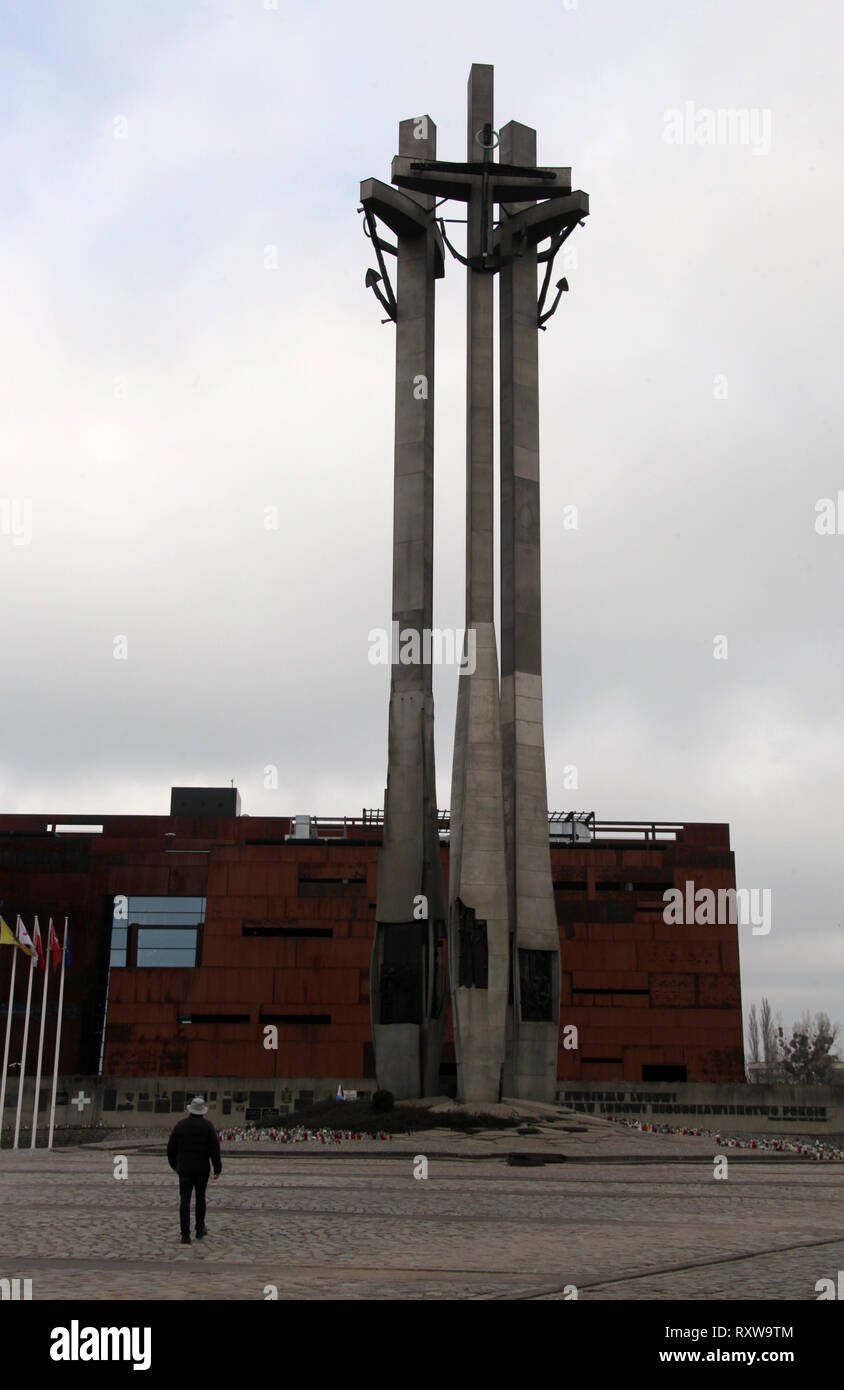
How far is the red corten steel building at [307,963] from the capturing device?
48.0 metres

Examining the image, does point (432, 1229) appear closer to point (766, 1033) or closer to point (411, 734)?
point (411, 734)

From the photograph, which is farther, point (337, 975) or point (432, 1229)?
point (337, 975)

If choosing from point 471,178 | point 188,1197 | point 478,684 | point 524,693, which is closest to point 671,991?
point 524,693

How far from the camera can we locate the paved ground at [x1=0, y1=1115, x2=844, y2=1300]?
9164mm

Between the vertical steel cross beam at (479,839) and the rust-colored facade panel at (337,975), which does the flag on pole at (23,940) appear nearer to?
the vertical steel cross beam at (479,839)

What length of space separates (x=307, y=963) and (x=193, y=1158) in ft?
124

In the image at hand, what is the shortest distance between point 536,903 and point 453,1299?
1006 inches

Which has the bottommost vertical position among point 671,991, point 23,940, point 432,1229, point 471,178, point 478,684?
point 432,1229

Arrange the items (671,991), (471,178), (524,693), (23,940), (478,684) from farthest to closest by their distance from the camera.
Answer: (671,991) → (471,178) → (524,693) → (478,684) → (23,940)

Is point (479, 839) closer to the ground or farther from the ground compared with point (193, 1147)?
farther from the ground

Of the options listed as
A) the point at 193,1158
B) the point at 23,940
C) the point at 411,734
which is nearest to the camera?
the point at 193,1158

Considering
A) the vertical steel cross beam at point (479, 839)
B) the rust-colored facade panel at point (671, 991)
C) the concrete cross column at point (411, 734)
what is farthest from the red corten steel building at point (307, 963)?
the vertical steel cross beam at point (479, 839)

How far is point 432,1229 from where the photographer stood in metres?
12.7
